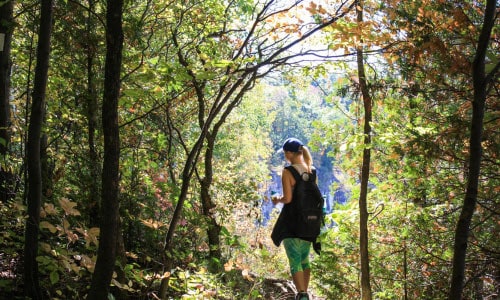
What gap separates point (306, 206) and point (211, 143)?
1998 millimetres

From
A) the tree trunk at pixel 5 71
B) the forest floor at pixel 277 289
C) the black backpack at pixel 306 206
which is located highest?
the tree trunk at pixel 5 71

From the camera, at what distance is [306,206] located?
4445 mm

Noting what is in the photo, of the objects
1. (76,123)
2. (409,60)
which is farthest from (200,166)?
(409,60)

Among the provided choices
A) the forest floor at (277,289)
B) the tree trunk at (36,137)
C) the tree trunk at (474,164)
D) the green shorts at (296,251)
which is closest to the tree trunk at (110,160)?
the tree trunk at (36,137)

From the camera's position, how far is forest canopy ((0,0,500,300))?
9.14 ft

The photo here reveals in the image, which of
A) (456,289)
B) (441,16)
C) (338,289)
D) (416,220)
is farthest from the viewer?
(338,289)

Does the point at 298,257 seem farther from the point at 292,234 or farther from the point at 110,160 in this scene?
the point at 110,160

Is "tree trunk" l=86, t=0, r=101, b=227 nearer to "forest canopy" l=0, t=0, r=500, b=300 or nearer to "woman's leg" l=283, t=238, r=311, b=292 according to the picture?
"forest canopy" l=0, t=0, r=500, b=300

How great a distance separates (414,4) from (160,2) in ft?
9.08

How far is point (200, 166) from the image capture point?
26.0 feet

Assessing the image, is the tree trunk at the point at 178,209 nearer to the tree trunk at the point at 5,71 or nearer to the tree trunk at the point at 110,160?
the tree trunk at the point at 110,160

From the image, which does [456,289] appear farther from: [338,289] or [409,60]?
[338,289]

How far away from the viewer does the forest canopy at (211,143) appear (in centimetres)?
279

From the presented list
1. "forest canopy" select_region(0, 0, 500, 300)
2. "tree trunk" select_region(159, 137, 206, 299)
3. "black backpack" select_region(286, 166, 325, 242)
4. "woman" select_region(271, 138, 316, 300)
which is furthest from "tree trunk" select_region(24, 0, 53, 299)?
"black backpack" select_region(286, 166, 325, 242)
